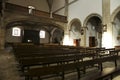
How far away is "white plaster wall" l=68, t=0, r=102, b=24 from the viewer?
15.7 m

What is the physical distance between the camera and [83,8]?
56.9 feet

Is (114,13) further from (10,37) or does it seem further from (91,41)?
(10,37)

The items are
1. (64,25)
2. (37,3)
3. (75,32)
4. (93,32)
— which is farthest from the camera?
(37,3)

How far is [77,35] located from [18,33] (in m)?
7.93

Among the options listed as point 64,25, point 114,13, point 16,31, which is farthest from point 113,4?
point 16,31

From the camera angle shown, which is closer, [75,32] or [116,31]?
[116,31]

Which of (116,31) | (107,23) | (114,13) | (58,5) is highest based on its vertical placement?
(58,5)

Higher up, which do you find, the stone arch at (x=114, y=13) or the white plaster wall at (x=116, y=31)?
the stone arch at (x=114, y=13)

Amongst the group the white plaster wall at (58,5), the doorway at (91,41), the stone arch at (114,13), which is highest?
the white plaster wall at (58,5)


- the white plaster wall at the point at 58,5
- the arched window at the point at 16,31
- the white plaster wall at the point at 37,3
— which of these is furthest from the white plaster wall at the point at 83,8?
the arched window at the point at 16,31

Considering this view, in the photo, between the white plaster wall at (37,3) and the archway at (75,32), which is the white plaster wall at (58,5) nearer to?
the white plaster wall at (37,3)

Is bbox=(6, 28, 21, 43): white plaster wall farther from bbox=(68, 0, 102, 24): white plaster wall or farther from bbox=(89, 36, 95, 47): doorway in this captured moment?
bbox=(89, 36, 95, 47): doorway

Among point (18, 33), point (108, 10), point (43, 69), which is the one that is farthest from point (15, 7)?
point (43, 69)

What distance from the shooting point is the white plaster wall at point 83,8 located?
1570 cm
